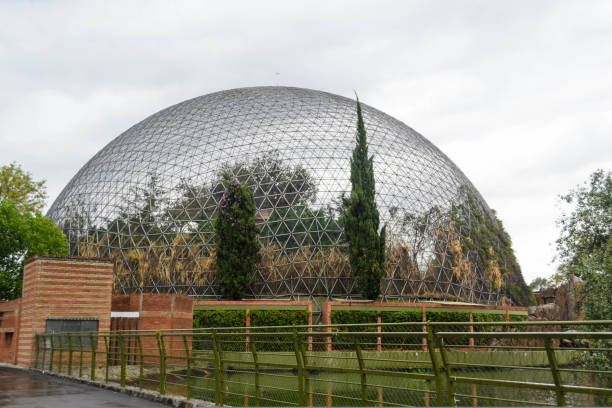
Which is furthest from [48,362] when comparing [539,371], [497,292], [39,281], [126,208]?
[497,292]

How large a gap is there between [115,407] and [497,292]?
36.9m

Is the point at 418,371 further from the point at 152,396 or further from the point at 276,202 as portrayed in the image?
the point at 276,202

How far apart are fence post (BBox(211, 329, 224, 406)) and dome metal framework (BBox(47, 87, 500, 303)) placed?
24031 mm

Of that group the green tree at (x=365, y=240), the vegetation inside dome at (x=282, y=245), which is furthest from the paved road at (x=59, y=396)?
A: the vegetation inside dome at (x=282, y=245)

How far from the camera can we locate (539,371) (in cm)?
528

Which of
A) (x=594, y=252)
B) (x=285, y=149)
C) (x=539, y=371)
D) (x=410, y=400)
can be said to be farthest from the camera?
(x=285, y=149)

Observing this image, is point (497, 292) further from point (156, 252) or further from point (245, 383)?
point (245, 383)

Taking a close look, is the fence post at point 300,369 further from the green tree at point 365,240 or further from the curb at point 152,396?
the green tree at point 365,240

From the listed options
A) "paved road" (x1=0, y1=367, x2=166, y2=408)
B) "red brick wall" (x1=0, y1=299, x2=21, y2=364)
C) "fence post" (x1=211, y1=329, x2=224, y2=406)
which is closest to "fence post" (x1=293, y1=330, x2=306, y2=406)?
"fence post" (x1=211, y1=329, x2=224, y2=406)

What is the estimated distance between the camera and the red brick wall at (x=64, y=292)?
21.0 meters

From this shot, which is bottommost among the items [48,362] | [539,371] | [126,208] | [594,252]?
[48,362]

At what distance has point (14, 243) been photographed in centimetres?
3281

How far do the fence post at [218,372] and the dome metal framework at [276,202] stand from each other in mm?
24031

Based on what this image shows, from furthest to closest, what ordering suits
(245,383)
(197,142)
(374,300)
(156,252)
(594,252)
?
1. (197,142)
2. (156,252)
3. (374,300)
4. (594,252)
5. (245,383)
